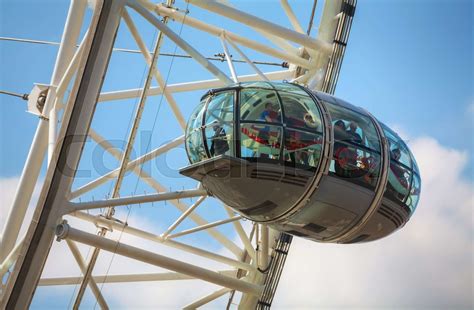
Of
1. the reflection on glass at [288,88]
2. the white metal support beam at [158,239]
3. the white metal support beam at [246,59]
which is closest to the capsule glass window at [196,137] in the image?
the reflection on glass at [288,88]

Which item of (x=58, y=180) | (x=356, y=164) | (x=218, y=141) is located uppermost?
(x=356, y=164)

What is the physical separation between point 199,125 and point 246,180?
123 centimetres

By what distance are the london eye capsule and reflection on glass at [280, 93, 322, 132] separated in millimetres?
17

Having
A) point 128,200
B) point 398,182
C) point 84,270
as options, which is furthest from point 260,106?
point 84,270

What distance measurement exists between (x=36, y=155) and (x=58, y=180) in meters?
3.82

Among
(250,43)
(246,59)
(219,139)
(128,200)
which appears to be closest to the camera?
(219,139)

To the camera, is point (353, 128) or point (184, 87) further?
point (184, 87)

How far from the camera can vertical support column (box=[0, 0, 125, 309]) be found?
51.5 feet

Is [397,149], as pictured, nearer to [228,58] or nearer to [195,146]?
[195,146]

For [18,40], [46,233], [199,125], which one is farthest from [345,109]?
[18,40]

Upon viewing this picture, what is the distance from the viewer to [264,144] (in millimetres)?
14648

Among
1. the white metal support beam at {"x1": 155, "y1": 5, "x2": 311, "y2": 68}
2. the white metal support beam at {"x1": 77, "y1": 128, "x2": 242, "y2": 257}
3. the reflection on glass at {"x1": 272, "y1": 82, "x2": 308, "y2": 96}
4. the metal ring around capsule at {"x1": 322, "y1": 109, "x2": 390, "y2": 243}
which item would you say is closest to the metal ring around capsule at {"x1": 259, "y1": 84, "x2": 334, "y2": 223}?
the reflection on glass at {"x1": 272, "y1": 82, "x2": 308, "y2": 96}

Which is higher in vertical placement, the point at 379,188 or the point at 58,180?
the point at 379,188

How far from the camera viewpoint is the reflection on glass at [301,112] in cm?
1484
